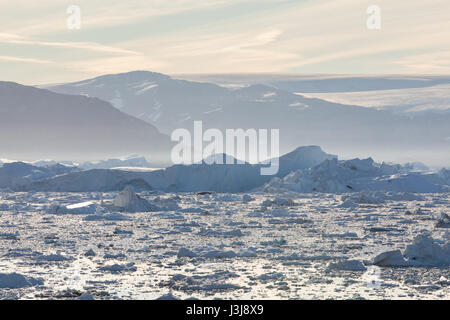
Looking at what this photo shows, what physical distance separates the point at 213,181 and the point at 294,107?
72393 mm

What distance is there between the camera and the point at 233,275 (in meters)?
10.0

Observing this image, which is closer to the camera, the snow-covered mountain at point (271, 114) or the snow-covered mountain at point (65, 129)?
the snow-covered mountain at point (65, 129)

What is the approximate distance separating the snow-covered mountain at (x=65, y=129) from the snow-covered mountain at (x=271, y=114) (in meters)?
25.5

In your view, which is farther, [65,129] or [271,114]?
[271,114]

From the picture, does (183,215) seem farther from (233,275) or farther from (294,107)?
(294,107)

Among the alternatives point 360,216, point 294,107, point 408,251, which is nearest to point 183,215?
point 360,216

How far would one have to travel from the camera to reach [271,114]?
100 meters

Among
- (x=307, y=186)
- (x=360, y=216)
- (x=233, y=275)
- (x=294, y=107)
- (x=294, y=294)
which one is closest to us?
(x=294, y=294)

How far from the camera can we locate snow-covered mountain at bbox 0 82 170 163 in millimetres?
67875

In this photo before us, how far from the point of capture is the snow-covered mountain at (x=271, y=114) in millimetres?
94013

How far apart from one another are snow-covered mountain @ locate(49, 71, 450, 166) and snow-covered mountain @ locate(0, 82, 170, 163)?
2548 cm

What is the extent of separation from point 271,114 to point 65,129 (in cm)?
3559

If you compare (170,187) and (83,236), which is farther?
(170,187)
